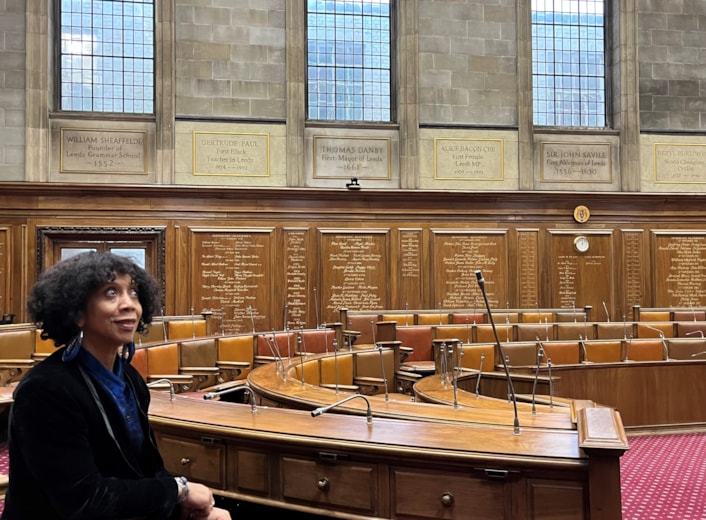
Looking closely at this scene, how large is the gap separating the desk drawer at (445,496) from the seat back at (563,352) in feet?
16.4

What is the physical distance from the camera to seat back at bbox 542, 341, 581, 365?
304 inches

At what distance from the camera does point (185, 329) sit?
9.15m

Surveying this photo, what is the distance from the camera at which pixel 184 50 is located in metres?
12.2

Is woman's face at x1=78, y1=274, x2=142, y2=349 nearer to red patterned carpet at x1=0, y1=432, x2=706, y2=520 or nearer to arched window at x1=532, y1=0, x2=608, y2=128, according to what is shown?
red patterned carpet at x1=0, y1=432, x2=706, y2=520

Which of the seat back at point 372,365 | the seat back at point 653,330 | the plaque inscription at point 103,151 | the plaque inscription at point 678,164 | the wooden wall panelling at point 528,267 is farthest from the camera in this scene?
the plaque inscription at point 678,164

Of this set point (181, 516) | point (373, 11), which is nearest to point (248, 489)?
point (181, 516)

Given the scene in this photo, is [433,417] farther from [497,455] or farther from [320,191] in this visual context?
[320,191]

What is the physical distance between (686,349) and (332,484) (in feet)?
20.0

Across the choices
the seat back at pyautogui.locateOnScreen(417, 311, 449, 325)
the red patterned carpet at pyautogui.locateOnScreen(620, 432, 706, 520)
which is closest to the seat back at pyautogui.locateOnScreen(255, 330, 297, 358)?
the seat back at pyautogui.locateOnScreen(417, 311, 449, 325)

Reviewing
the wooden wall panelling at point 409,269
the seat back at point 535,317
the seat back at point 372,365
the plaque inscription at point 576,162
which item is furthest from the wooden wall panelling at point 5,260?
the plaque inscription at point 576,162

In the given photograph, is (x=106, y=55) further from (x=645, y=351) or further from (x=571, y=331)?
(x=645, y=351)

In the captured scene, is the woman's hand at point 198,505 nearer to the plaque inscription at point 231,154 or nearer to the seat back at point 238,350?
the seat back at point 238,350

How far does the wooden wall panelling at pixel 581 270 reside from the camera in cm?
1294

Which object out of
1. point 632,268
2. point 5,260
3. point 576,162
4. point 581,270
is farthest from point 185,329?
point 632,268
